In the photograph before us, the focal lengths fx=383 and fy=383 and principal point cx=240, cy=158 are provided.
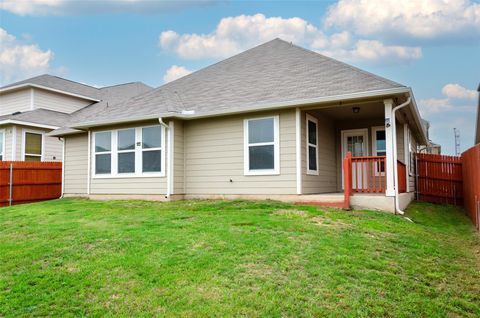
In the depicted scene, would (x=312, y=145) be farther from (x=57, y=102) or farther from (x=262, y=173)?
(x=57, y=102)

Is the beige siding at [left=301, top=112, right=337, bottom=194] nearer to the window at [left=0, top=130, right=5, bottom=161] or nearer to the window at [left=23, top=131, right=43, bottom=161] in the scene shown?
the window at [left=23, top=131, right=43, bottom=161]

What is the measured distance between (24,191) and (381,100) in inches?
515

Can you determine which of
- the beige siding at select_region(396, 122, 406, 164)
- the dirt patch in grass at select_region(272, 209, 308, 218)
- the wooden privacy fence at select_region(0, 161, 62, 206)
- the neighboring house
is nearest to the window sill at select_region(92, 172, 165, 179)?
the wooden privacy fence at select_region(0, 161, 62, 206)

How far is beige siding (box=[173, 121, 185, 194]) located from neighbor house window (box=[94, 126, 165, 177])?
1.25 ft

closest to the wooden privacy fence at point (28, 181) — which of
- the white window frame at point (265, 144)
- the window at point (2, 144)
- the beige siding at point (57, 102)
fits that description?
the window at point (2, 144)

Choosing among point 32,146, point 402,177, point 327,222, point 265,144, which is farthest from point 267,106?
point 32,146

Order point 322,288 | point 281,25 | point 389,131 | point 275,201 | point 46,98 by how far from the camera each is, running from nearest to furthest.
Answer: point 322,288
point 389,131
point 275,201
point 281,25
point 46,98

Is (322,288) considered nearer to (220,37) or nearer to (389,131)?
(389,131)

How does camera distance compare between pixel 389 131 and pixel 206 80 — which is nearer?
pixel 389 131

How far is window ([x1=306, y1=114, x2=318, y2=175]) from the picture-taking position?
33.2 ft

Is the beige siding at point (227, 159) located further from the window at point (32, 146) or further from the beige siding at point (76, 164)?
the window at point (32, 146)

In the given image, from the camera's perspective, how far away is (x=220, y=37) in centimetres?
1723

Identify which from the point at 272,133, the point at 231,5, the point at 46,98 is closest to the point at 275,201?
the point at 272,133

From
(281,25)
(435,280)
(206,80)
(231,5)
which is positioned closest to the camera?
(435,280)
